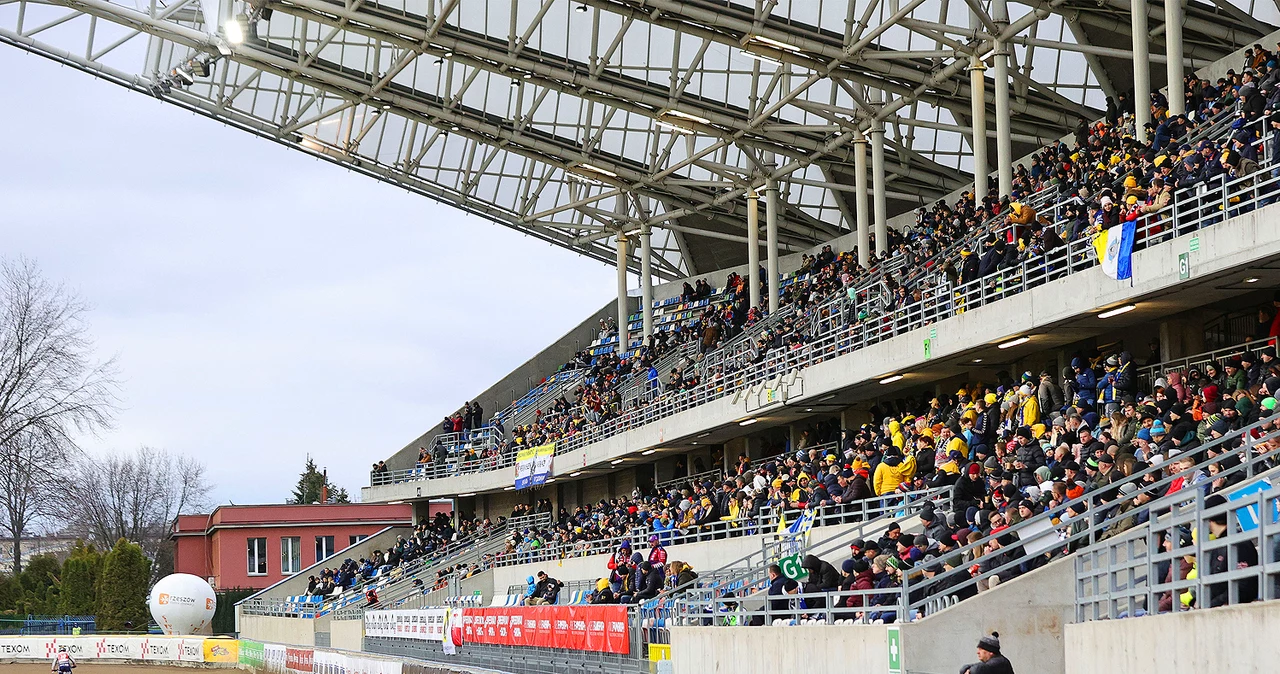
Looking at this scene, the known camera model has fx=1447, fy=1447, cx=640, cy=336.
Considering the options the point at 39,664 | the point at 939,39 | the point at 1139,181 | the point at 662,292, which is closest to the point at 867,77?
the point at 939,39

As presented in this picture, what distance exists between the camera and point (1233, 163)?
1866 cm

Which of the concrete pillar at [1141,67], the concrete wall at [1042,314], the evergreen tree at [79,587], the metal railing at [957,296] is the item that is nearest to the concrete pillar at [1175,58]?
the concrete pillar at [1141,67]

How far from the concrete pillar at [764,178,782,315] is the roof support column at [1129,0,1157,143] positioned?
54.2 feet

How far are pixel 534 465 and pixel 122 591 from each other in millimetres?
19129

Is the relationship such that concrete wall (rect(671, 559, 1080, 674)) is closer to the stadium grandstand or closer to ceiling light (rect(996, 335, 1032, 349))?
the stadium grandstand

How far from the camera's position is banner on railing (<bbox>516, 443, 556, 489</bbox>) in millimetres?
47875

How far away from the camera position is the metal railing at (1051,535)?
44.0ft

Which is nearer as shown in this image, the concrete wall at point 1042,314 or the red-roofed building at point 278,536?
the concrete wall at point 1042,314

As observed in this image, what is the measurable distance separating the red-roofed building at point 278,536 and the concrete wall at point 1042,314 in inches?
1287

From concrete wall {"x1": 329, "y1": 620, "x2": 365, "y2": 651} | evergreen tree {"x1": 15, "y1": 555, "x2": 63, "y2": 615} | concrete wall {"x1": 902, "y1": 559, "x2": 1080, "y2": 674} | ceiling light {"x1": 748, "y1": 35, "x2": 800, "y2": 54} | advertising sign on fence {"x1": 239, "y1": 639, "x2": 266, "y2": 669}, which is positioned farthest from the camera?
evergreen tree {"x1": 15, "y1": 555, "x2": 63, "y2": 615}

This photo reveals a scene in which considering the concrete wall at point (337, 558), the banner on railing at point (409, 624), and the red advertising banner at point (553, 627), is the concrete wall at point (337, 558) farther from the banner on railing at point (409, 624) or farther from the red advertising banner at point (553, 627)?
the red advertising banner at point (553, 627)

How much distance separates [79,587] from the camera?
59.2 metres

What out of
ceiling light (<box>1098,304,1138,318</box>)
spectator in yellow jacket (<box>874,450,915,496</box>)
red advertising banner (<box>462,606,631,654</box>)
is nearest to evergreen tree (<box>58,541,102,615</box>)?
red advertising banner (<box>462,606,631,654</box>)

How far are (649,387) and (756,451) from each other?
7.55m
